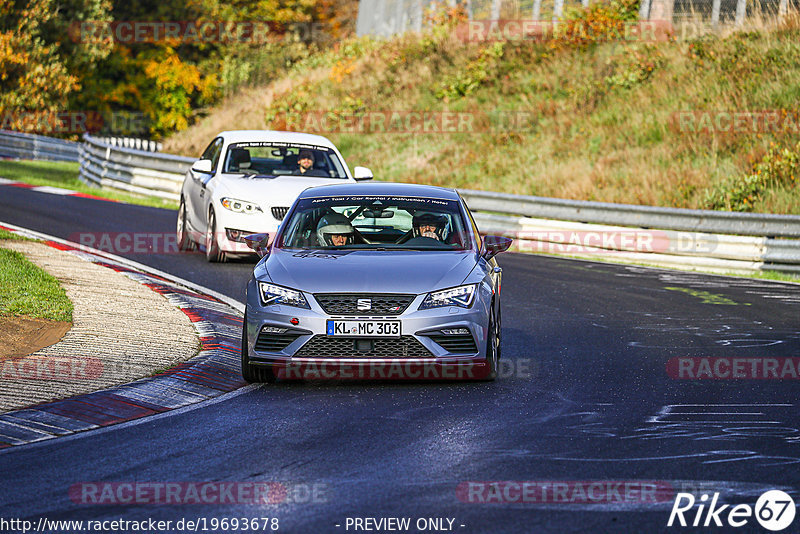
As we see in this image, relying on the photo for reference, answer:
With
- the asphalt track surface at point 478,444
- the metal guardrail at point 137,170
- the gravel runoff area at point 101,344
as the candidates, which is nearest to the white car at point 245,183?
the gravel runoff area at point 101,344

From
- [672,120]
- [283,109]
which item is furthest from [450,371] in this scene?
[283,109]

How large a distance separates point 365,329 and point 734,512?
3.70 m

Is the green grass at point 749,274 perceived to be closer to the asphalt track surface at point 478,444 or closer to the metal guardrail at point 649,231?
the metal guardrail at point 649,231

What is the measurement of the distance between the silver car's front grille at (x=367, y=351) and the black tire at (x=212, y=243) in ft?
24.8

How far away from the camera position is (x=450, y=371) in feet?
30.6

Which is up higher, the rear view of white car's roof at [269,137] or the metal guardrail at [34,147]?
the rear view of white car's roof at [269,137]

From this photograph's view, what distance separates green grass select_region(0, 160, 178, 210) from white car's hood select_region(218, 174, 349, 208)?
9663 millimetres

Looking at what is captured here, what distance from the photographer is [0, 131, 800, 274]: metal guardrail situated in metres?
19.3

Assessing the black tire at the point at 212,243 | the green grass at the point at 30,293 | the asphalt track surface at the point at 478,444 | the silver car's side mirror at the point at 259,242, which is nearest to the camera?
the asphalt track surface at the point at 478,444

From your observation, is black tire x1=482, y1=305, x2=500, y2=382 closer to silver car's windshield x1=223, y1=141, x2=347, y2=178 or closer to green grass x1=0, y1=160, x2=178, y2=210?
silver car's windshield x1=223, y1=141, x2=347, y2=178

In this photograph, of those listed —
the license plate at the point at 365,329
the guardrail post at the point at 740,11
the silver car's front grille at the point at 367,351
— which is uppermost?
the guardrail post at the point at 740,11

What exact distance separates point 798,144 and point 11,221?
15.2 metres

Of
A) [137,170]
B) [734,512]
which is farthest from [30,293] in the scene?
[137,170]

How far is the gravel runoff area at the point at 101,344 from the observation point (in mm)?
8805
